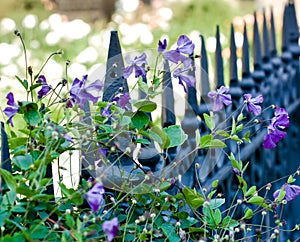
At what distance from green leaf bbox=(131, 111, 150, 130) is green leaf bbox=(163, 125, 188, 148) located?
57 mm

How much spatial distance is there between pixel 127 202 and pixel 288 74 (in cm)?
177

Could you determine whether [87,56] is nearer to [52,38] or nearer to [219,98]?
[52,38]

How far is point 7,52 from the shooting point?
5.00 metres

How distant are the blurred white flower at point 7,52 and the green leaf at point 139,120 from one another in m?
3.77

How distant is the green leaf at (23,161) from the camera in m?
1.12

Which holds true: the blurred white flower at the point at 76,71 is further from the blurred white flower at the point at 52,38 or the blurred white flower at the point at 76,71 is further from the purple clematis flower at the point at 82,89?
the purple clematis flower at the point at 82,89

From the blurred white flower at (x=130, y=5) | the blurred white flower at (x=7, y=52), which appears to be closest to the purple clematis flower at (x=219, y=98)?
the blurred white flower at (x=7, y=52)

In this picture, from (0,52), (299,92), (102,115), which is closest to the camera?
(102,115)

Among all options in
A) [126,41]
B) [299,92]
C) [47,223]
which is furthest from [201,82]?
[126,41]

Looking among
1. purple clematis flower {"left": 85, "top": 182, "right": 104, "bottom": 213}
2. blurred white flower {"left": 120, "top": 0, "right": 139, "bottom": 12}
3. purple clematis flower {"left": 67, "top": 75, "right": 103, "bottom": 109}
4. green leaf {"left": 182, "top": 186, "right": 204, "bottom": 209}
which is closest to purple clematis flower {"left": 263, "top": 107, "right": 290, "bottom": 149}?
green leaf {"left": 182, "top": 186, "right": 204, "bottom": 209}

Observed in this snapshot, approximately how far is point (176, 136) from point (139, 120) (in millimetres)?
78

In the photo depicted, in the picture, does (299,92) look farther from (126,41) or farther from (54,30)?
(54,30)

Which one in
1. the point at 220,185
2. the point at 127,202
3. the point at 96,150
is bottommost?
the point at 220,185

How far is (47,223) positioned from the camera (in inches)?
47.9
